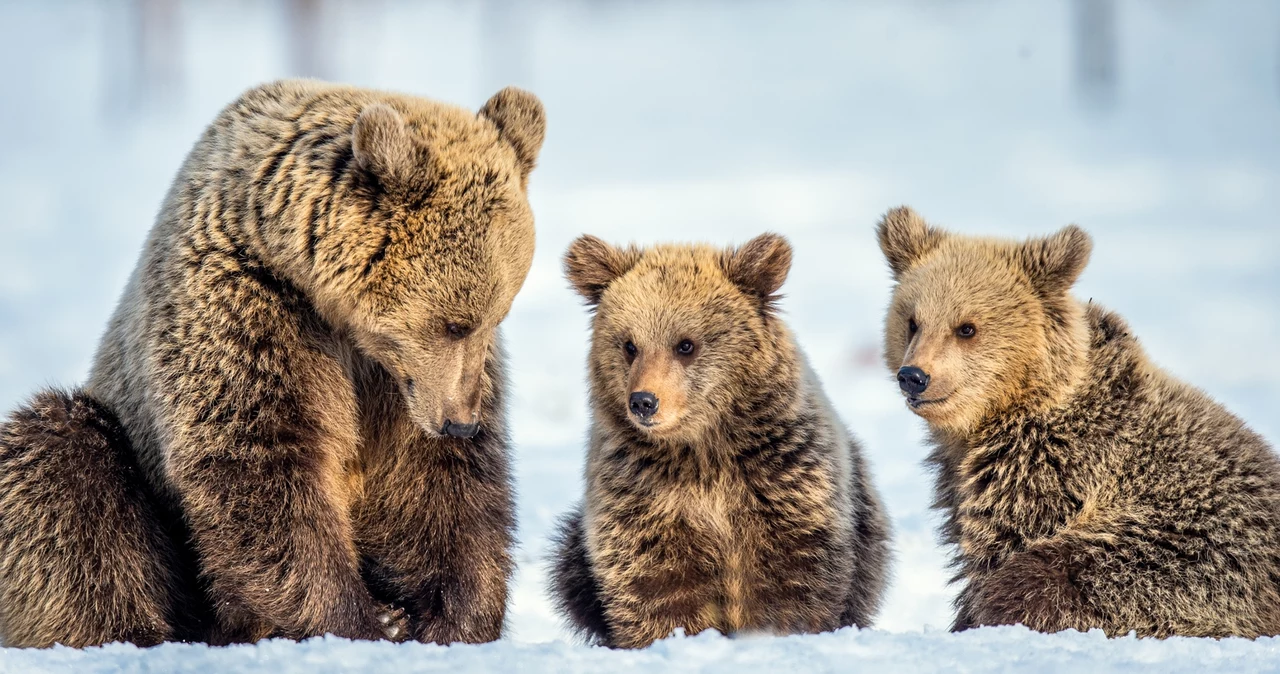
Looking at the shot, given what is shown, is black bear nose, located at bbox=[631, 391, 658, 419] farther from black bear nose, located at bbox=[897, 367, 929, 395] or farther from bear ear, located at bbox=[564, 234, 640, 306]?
black bear nose, located at bbox=[897, 367, 929, 395]

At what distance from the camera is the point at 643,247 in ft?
21.5

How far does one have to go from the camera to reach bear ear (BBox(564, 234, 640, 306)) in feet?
20.8

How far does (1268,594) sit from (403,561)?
334cm

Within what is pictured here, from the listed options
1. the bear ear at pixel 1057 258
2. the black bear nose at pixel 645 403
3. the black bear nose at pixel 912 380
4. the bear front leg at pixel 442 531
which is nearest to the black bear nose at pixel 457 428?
the bear front leg at pixel 442 531

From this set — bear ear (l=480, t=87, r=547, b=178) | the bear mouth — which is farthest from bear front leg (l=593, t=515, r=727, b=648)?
bear ear (l=480, t=87, r=547, b=178)

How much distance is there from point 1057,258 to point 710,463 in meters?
1.67

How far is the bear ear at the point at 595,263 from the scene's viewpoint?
249 inches

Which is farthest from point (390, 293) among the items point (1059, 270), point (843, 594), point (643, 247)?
point (1059, 270)

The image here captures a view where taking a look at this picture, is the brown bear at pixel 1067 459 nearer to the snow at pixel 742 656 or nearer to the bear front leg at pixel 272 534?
the snow at pixel 742 656

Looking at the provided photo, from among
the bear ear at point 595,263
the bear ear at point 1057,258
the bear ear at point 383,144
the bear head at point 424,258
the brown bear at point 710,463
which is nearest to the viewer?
the bear ear at point 383,144

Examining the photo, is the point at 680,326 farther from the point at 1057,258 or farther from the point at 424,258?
the point at 1057,258

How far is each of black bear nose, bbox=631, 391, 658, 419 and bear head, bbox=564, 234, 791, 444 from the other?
3cm

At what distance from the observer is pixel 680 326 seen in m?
6.08

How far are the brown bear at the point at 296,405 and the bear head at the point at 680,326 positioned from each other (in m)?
0.53
